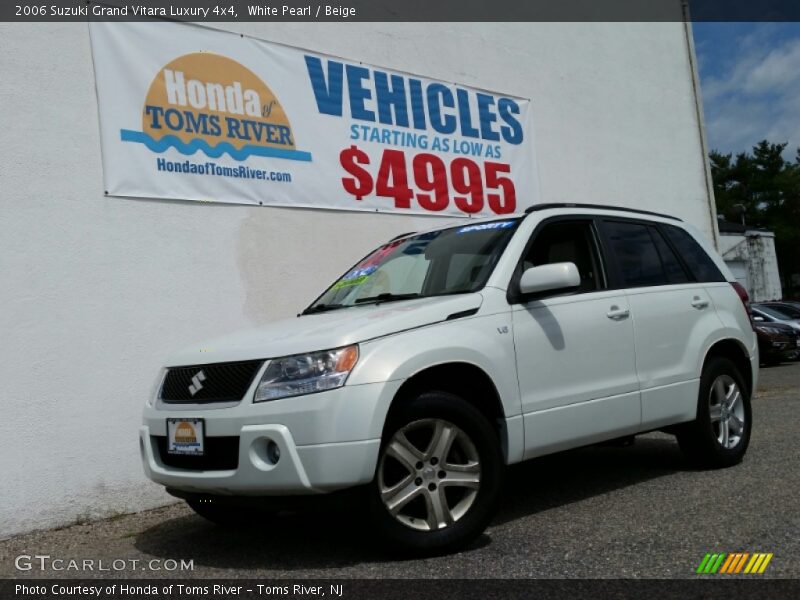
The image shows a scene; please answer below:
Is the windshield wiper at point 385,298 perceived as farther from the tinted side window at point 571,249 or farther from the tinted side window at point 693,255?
the tinted side window at point 693,255

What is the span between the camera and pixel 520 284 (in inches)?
187

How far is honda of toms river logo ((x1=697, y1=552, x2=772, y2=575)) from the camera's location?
12.2ft

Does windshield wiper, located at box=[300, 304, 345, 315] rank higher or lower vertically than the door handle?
higher

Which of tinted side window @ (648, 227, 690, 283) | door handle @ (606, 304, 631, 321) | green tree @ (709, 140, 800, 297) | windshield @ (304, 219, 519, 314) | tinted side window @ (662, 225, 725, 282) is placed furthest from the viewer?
green tree @ (709, 140, 800, 297)

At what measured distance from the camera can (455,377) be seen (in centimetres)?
451

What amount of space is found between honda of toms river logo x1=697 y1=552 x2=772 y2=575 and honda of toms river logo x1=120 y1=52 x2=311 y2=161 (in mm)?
5028

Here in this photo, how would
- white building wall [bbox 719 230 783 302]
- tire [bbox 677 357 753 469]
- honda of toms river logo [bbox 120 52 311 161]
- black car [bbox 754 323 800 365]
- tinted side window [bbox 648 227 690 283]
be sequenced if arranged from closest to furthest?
1. tire [bbox 677 357 753 469]
2. tinted side window [bbox 648 227 690 283]
3. honda of toms river logo [bbox 120 52 311 161]
4. black car [bbox 754 323 800 365]
5. white building wall [bbox 719 230 783 302]

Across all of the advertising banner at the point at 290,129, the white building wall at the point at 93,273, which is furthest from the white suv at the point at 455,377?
the advertising banner at the point at 290,129

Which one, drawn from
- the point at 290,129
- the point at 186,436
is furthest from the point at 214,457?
the point at 290,129

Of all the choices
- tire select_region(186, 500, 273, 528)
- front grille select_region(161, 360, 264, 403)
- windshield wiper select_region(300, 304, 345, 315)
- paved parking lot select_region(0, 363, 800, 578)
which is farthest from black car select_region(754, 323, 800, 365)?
front grille select_region(161, 360, 264, 403)

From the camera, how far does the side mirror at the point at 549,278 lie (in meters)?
4.64

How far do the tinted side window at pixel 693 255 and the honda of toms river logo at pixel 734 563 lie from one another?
2.69 metres

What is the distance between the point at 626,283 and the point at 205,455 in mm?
2914

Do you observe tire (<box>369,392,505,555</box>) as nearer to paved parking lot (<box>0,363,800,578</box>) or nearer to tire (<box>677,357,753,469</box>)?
paved parking lot (<box>0,363,800,578</box>)
